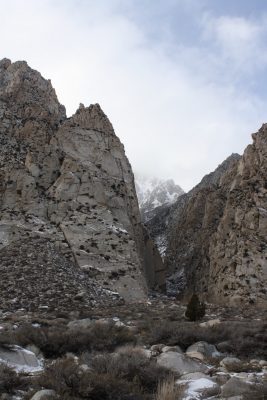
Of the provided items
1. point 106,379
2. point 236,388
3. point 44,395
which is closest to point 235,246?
point 236,388

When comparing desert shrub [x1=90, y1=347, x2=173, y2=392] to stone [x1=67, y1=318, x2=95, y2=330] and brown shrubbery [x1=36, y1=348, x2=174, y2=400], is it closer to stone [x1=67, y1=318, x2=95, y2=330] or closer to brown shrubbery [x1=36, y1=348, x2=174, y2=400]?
brown shrubbery [x1=36, y1=348, x2=174, y2=400]

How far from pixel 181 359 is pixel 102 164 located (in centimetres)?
3572

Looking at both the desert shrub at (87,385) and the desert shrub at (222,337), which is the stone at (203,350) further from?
the desert shrub at (87,385)

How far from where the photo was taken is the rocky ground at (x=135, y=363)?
8.08 meters

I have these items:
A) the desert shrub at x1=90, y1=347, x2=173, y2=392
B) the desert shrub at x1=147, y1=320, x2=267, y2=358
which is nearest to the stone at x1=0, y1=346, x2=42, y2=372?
the desert shrub at x1=90, y1=347, x2=173, y2=392

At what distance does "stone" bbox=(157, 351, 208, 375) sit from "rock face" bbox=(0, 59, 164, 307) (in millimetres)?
23391

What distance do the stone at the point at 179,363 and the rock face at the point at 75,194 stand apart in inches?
921

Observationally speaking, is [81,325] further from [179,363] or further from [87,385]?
[87,385]

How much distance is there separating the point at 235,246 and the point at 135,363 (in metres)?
30.1

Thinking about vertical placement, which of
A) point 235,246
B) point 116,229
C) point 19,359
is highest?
point 116,229

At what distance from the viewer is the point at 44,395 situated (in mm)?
7324

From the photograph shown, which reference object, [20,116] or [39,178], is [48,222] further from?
[20,116]

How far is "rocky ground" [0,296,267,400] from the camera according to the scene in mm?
8078

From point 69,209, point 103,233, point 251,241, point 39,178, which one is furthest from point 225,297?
point 39,178
